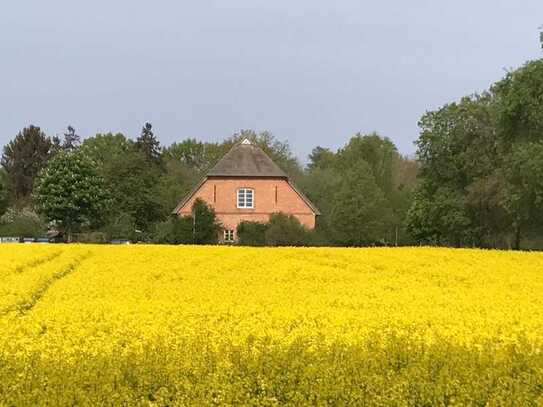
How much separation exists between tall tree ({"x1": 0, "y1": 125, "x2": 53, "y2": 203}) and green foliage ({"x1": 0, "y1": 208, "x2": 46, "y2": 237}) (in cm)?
1878

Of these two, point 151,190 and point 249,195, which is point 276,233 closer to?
point 249,195

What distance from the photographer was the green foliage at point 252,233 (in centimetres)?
5934

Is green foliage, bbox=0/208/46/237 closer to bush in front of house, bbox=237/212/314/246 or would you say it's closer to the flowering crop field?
bush in front of house, bbox=237/212/314/246

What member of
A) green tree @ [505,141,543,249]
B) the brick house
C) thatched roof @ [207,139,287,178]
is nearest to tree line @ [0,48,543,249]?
green tree @ [505,141,543,249]

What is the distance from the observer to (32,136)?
104938mm

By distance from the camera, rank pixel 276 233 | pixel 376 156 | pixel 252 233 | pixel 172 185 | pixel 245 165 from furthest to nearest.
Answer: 1. pixel 376 156
2. pixel 172 185
3. pixel 245 165
4. pixel 252 233
5. pixel 276 233

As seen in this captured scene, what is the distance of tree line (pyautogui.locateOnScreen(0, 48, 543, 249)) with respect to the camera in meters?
34.8

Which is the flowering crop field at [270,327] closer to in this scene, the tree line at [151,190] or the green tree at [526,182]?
the green tree at [526,182]

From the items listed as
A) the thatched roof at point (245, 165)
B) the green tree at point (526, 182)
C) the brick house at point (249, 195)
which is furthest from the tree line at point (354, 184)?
the thatched roof at point (245, 165)

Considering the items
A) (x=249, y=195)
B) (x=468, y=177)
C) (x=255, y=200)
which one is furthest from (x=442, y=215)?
(x=249, y=195)

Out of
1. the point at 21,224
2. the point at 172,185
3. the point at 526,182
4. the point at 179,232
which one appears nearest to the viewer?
the point at 526,182

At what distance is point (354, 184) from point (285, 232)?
1638 cm

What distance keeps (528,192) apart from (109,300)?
21.9 metres

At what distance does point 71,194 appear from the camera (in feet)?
239
